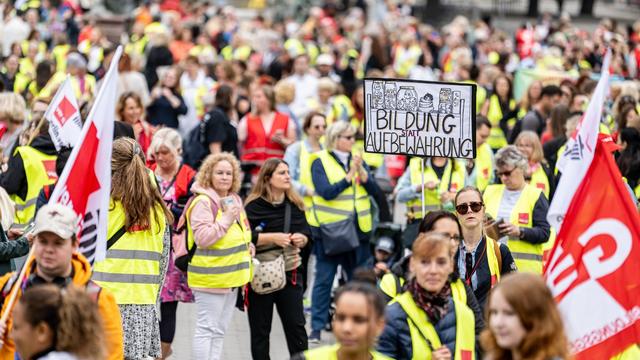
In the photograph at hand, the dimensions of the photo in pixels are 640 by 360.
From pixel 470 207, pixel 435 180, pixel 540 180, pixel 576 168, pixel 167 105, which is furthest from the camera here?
pixel 167 105

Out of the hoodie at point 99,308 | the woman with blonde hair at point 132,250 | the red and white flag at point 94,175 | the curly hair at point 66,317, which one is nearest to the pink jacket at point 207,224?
the woman with blonde hair at point 132,250

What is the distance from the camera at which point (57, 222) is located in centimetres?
620

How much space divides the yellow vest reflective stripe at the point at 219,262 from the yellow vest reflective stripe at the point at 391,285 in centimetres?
232

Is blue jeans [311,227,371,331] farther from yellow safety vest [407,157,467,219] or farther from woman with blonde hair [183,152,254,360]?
woman with blonde hair [183,152,254,360]

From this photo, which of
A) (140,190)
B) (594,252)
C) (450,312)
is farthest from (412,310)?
(140,190)

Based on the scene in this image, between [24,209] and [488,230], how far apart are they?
3.14 meters

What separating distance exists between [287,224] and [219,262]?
0.72m

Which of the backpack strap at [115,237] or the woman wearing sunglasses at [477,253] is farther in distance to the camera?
the backpack strap at [115,237]

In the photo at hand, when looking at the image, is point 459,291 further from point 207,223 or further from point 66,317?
point 207,223

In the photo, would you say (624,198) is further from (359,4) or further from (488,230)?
(359,4)

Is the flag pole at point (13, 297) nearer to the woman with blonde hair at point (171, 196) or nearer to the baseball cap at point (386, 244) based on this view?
the woman with blonde hair at point (171, 196)

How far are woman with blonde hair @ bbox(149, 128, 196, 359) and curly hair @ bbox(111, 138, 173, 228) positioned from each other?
3.90 feet

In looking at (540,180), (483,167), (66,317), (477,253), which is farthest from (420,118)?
(66,317)

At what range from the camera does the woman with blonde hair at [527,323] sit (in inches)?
208
